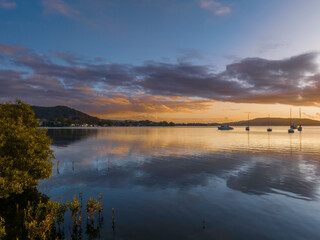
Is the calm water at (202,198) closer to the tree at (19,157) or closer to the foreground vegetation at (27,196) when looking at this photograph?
the foreground vegetation at (27,196)

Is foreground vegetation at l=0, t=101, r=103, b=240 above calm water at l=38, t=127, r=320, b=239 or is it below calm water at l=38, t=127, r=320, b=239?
above

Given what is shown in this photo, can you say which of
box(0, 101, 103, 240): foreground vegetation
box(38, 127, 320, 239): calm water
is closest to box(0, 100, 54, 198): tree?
box(0, 101, 103, 240): foreground vegetation

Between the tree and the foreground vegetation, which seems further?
the tree

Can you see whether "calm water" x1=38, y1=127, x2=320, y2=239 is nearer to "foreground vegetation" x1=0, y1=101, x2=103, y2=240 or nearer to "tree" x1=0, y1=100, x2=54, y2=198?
"foreground vegetation" x1=0, y1=101, x2=103, y2=240

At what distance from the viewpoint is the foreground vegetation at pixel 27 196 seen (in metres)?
18.5

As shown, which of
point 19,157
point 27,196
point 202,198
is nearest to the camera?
point 19,157

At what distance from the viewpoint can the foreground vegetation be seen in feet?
60.7

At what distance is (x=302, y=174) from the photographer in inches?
1656

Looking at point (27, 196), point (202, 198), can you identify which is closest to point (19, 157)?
point (27, 196)

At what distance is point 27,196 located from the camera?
28203 mm

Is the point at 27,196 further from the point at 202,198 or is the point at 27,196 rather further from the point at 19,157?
the point at 202,198

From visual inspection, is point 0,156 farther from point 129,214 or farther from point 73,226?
point 129,214

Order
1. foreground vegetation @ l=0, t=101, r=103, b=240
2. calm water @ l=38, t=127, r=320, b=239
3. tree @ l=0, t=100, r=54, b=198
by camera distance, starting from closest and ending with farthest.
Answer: foreground vegetation @ l=0, t=101, r=103, b=240 < calm water @ l=38, t=127, r=320, b=239 < tree @ l=0, t=100, r=54, b=198

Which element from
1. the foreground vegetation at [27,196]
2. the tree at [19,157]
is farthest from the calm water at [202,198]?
the tree at [19,157]
